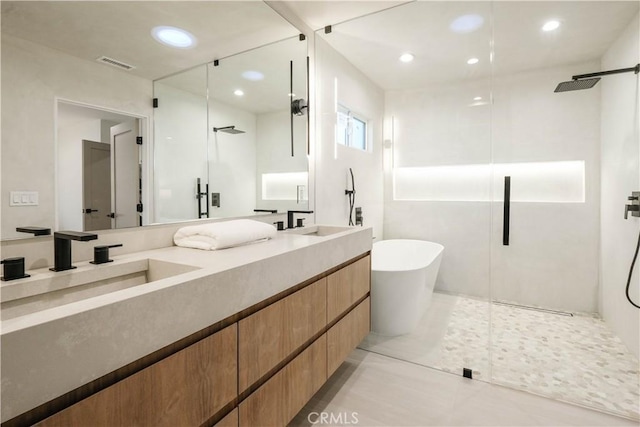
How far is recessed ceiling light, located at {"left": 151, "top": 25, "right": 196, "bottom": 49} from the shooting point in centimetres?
148

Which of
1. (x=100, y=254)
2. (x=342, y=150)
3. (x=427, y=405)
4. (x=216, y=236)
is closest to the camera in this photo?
(x=100, y=254)

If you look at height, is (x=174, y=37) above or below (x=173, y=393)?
above

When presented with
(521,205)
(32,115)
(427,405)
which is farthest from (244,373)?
(521,205)

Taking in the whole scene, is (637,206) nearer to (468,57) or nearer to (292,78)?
(468,57)

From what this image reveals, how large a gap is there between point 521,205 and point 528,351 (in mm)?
1111

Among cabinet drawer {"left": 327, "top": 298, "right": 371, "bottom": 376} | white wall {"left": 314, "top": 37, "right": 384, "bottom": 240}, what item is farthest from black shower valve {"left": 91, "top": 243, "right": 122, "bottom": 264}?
white wall {"left": 314, "top": 37, "right": 384, "bottom": 240}

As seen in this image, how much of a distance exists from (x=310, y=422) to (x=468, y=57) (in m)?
2.78

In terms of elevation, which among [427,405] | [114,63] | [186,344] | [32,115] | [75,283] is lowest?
[427,405]

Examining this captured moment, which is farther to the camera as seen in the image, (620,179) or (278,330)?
(620,179)

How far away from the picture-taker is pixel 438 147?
2.64 metres

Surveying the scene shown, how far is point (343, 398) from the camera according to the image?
1.87 m

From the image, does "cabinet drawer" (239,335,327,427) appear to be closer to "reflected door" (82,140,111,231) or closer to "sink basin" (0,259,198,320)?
"sink basin" (0,259,198,320)

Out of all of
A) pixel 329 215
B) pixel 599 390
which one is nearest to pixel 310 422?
pixel 329 215

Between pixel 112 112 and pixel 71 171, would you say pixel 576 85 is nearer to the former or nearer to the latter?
pixel 112 112
